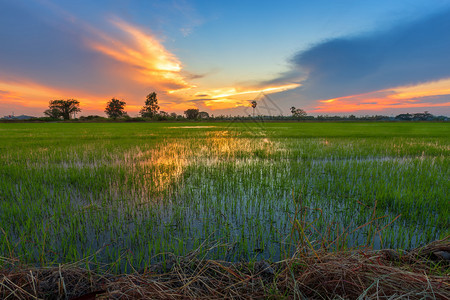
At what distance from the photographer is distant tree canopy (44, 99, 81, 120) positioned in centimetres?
8512

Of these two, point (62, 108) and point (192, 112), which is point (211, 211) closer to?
point (192, 112)

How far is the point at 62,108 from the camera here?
286ft

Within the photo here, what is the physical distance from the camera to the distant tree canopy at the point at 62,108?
85125mm

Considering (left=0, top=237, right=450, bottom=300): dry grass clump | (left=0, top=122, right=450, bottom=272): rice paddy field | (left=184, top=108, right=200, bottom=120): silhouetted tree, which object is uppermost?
(left=184, top=108, right=200, bottom=120): silhouetted tree

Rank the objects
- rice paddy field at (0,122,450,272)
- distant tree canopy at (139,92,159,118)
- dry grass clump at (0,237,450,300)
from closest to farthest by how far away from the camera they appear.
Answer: dry grass clump at (0,237,450,300) < rice paddy field at (0,122,450,272) < distant tree canopy at (139,92,159,118)

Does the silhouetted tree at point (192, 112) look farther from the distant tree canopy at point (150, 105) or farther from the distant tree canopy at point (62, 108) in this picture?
the distant tree canopy at point (62, 108)

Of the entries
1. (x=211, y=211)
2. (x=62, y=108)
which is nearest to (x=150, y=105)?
(x=62, y=108)

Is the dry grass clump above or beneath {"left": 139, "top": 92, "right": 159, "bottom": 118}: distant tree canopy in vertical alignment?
beneath

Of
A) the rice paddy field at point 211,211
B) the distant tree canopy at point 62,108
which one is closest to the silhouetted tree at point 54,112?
the distant tree canopy at point 62,108

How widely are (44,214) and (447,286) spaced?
17.0 ft

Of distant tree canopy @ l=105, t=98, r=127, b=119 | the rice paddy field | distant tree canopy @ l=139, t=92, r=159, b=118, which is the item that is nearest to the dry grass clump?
the rice paddy field

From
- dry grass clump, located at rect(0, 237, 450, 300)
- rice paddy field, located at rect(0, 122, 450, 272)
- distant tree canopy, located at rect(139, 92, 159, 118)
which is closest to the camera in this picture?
dry grass clump, located at rect(0, 237, 450, 300)

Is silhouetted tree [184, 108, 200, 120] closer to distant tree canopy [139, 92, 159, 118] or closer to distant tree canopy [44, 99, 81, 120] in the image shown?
distant tree canopy [139, 92, 159, 118]

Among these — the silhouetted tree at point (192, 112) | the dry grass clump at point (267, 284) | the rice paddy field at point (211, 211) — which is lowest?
the rice paddy field at point (211, 211)
